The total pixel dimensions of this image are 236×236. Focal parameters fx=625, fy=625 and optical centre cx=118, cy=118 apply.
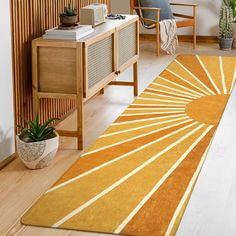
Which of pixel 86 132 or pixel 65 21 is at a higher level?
pixel 65 21

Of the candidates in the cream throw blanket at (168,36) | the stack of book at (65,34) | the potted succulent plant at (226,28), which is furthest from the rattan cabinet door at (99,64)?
the potted succulent plant at (226,28)

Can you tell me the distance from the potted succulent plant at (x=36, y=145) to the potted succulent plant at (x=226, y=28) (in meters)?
4.25

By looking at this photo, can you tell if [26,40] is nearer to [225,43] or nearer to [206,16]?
[225,43]

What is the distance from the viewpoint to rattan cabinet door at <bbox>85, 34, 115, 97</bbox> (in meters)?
4.16

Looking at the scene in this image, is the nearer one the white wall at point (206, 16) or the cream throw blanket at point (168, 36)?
the cream throw blanket at point (168, 36)

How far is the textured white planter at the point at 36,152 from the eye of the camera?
365 cm

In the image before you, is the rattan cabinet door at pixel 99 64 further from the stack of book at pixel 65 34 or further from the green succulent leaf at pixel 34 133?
the green succulent leaf at pixel 34 133

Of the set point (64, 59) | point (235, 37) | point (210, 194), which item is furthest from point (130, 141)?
point (235, 37)

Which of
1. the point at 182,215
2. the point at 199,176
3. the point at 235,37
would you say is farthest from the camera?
the point at 235,37

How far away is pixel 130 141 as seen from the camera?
4234mm

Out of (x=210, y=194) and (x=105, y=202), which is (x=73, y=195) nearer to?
(x=105, y=202)

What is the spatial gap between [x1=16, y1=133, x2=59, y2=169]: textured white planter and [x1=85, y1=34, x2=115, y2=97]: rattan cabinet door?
540 millimetres

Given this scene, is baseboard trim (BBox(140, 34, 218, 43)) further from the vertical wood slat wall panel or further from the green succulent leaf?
the green succulent leaf

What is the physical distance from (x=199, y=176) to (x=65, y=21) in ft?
4.73
